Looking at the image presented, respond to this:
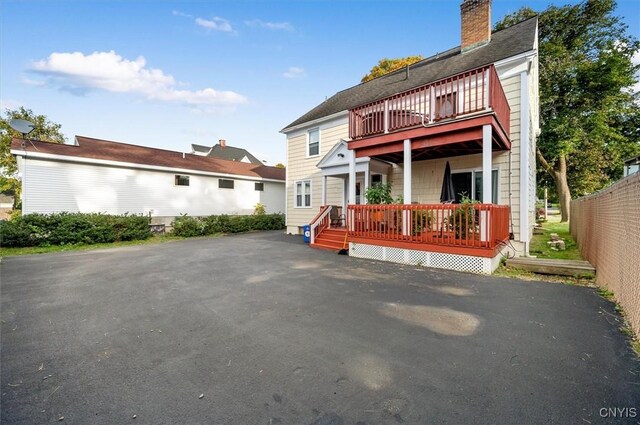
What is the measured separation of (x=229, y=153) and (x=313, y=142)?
87.5ft

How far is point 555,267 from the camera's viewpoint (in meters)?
6.21

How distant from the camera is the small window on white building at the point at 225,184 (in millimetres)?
18566

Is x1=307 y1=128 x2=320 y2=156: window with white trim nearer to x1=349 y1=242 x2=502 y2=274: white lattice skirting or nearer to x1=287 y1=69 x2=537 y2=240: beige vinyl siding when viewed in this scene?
x1=287 y1=69 x2=537 y2=240: beige vinyl siding

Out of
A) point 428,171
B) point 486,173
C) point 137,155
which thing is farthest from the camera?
point 137,155

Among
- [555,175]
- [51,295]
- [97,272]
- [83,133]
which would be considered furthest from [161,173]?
[555,175]

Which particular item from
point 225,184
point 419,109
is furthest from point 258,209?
point 419,109

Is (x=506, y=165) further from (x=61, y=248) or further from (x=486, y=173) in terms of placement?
(x=61, y=248)

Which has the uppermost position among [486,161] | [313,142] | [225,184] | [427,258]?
[313,142]

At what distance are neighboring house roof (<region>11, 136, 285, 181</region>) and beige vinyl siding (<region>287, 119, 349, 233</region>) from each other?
562 cm

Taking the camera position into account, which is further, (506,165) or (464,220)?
(506,165)

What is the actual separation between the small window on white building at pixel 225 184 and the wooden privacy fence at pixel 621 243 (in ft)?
59.4

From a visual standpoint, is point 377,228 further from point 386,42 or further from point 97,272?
point 386,42

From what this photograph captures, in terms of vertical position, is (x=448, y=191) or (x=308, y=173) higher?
(x=308, y=173)

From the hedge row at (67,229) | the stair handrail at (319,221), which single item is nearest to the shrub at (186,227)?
the hedge row at (67,229)
